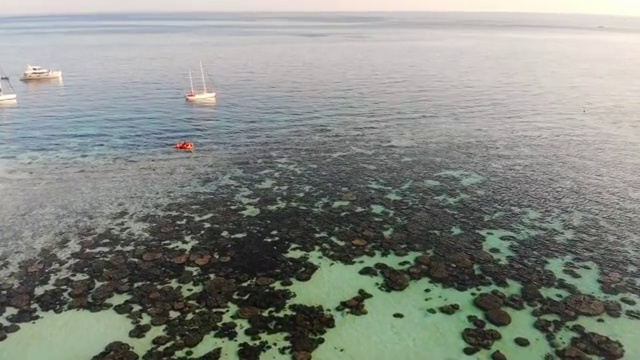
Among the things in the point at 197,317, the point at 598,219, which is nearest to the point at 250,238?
the point at 197,317

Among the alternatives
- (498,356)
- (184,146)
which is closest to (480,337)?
(498,356)

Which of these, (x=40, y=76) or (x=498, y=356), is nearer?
(x=498, y=356)

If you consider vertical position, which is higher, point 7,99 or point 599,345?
point 7,99

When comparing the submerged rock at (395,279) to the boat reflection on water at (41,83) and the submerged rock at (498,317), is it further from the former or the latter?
the boat reflection on water at (41,83)

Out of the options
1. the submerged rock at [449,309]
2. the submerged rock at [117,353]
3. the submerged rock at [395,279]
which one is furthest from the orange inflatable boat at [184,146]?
the submerged rock at [449,309]

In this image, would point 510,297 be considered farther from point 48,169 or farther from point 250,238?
point 48,169

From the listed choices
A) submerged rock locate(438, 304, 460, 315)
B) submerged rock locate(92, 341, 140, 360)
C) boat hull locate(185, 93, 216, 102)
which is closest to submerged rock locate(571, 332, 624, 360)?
submerged rock locate(438, 304, 460, 315)

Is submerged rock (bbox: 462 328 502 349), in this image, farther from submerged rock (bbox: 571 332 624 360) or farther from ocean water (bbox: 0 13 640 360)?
submerged rock (bbox: 571 332 624 360)

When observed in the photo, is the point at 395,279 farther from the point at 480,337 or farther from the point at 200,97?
the point at 200,97
